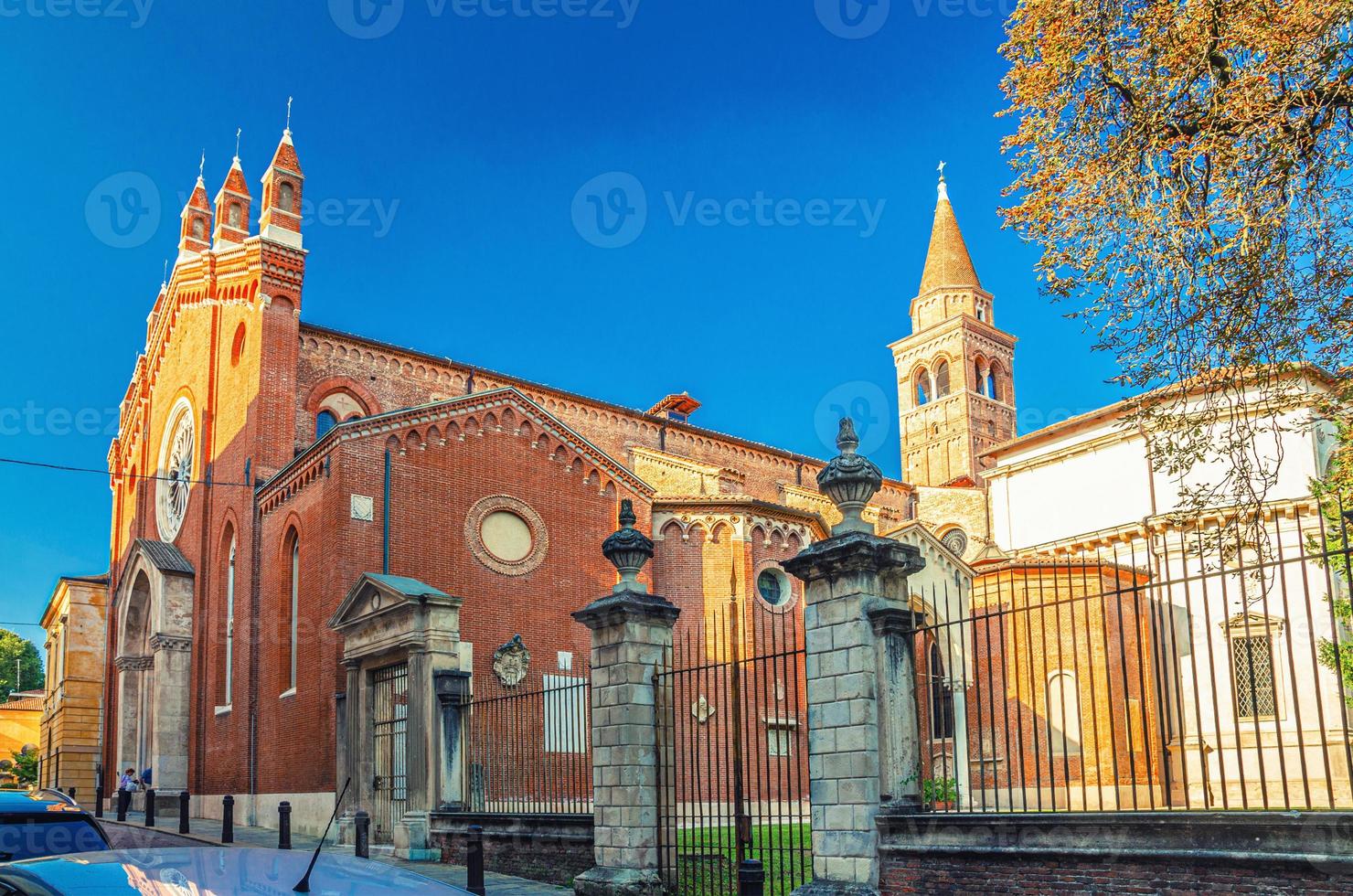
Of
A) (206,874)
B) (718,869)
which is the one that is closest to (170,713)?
(718,869)

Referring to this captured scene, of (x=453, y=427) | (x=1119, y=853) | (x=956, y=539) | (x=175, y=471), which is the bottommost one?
(x=1119, y=853)

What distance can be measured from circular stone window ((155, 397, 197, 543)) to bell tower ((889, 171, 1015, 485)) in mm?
36444

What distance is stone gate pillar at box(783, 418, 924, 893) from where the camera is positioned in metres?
9.00

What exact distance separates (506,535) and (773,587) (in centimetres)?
818

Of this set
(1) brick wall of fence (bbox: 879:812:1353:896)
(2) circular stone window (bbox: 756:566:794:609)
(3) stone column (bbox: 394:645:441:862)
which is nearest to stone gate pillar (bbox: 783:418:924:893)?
(1) brick wall of fence (bbox: 879:812:1353:896)

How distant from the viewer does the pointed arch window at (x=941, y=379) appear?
192 ft

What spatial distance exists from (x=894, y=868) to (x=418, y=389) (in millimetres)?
24964

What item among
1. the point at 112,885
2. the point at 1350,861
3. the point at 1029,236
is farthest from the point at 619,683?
the point at 112,885

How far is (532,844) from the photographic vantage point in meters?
13.3

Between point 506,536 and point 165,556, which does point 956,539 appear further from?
point 165,556

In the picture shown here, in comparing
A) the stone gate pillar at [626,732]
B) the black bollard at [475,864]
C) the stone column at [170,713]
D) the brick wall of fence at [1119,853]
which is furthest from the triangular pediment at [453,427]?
the brick wall of fence at [1119,853]

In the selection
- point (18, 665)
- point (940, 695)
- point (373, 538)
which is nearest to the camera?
point (940, 695)

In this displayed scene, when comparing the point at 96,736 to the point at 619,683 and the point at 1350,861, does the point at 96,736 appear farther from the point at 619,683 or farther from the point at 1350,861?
the point at 1350,861

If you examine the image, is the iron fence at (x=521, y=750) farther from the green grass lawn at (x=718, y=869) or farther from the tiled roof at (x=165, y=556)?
the tiled roof at (x=165, y=556)
